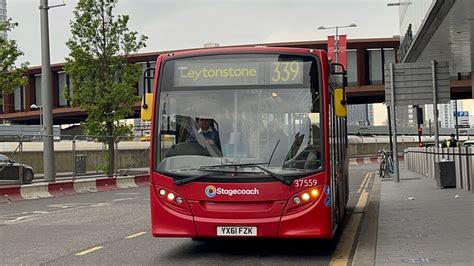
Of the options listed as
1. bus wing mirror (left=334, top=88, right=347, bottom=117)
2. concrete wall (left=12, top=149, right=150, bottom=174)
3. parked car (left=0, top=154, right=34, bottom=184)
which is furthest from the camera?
concrete wall (left=12, top=149, right=150, bottom=174)

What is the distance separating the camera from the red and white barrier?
19.9 metres

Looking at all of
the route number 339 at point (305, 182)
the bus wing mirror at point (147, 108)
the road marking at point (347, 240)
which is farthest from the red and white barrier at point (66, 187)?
the route number 339 at point (305, 182)

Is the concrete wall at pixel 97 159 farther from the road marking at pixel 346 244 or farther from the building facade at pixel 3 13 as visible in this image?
the road marking at pixel 346 244

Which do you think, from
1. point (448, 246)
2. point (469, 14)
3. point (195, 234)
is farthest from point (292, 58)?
point (469, 14)

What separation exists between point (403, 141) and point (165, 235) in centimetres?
6420

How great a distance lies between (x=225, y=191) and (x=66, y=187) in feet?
50.4

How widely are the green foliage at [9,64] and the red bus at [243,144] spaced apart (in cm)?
1925

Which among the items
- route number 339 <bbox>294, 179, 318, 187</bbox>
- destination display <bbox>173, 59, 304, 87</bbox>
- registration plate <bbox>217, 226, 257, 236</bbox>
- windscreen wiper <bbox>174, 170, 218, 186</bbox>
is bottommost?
registration plate <bbox>217, 226, 257, 236</bbox>

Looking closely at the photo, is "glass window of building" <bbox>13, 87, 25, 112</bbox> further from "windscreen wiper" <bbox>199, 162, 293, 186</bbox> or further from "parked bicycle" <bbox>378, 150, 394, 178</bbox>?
"windscreen wiper" <bbox>199, 162, 293, 186</bbox>

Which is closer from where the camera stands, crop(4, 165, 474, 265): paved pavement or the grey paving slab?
the grey paving slab

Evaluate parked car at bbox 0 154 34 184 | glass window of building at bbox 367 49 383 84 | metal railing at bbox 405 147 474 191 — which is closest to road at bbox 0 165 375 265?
parked car at bbox 0 154 34 184

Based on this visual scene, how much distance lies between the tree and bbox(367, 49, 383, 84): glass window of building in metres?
21.6

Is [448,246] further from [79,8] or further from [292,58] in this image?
[79,8]

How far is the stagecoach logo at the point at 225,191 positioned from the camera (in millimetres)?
8203
